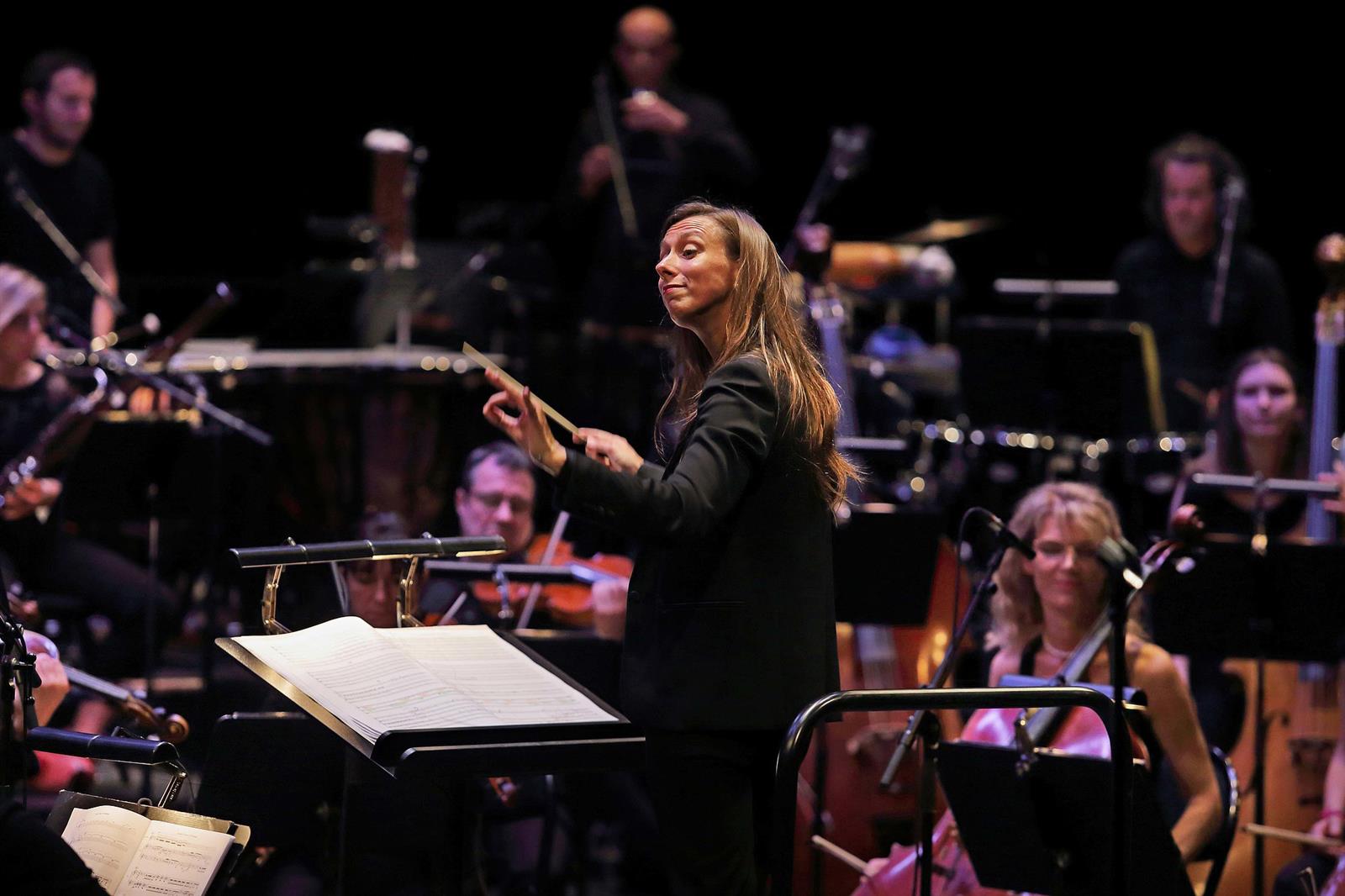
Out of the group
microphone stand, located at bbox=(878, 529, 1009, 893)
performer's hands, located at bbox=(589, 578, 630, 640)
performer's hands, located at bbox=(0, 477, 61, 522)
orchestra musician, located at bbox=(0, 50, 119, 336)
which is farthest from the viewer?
orchestra musician, located at bbox=(0, 50, 119, 336)

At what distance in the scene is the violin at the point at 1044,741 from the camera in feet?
11.3

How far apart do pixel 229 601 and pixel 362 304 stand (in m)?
1.33

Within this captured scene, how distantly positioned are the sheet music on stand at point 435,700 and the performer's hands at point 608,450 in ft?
1.10

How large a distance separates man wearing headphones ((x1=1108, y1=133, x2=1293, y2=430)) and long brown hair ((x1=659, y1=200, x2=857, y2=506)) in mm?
3800

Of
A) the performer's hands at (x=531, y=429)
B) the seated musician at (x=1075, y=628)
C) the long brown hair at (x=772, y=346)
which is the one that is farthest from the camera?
the seated musician at (x=1075, y=628)

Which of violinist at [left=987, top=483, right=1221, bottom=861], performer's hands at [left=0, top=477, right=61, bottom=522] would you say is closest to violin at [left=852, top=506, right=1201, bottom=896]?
violinist at [left=987, top=483, right=1221, bottom=861]

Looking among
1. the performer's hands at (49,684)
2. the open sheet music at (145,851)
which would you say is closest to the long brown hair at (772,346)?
the open sheet music at (145,851)

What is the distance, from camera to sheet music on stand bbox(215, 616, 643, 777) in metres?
2.26

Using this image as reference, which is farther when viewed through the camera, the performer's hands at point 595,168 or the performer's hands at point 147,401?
the performer's hands at point 595,168

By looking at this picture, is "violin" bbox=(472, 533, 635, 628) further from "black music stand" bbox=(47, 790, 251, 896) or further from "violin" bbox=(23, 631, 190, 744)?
"black music stand" bbox=(47, 790, 251, 896)

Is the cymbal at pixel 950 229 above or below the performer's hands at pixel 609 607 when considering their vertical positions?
above

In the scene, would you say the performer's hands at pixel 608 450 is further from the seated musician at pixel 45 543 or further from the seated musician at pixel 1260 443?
the seated musician at pixel 45 543

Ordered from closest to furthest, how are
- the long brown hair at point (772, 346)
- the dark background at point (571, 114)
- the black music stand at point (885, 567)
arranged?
the long brown hair at point (772, 346) < the black music stand at point (885, 567) < the dark background at point (571, 114)

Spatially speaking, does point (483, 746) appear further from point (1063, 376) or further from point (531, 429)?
point (1063, 376)
